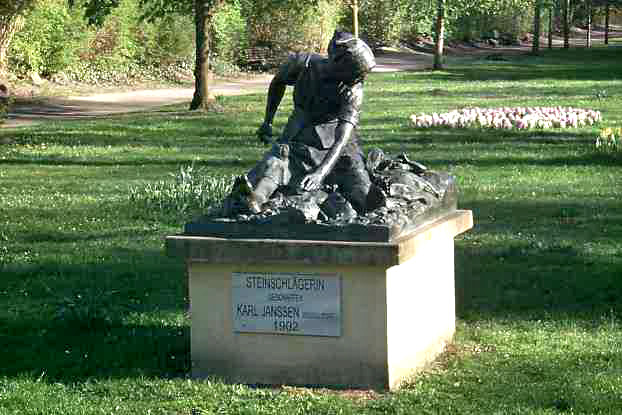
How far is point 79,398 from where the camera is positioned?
668cm

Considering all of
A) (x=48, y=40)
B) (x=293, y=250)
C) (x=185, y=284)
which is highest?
(x=293, y=250)

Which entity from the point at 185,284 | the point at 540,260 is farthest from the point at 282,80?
the point at 540,260

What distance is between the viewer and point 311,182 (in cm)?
703

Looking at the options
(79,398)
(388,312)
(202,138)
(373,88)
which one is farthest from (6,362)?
(373,88)

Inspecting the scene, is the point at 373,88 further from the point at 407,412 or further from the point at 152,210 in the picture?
the point at 407,412

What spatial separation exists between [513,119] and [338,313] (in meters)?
14.8

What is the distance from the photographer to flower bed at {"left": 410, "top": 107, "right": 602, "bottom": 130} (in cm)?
2066

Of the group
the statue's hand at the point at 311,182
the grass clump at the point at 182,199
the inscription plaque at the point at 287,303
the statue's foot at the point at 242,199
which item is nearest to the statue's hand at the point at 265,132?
the statue's hand at the point at 311,182

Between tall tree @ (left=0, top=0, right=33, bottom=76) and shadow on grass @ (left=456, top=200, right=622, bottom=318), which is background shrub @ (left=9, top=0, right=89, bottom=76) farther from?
shadow on grass @ (left=456, top=200, right=622, bottom=318)

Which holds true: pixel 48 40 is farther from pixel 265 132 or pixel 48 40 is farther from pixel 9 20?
pixel 265 132

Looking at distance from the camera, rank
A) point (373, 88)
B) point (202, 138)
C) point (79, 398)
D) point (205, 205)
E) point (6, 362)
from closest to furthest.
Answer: point (79, 398), point (6, 362), point (205, 205), point (202, 138), point (373, 88)

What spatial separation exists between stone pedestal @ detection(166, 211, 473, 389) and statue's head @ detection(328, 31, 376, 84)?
3.37 feet

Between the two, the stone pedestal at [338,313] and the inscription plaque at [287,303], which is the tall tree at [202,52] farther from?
the inscription plaque at [287,303]

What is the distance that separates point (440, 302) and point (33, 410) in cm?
262
